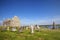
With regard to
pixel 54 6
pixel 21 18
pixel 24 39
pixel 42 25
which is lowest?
pixel 24 39

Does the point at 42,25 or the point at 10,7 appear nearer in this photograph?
the point at 42,25

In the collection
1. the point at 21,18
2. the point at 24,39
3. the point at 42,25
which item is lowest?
the point at 24,39

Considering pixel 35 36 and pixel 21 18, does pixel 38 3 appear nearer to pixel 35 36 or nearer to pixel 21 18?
pixel 21 18

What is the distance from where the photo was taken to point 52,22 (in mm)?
2588

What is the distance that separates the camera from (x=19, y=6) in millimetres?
2740

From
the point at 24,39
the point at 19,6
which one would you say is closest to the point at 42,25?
the point at 24,39

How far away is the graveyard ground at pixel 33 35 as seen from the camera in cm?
246

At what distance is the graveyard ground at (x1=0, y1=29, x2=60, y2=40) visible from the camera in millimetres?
2465

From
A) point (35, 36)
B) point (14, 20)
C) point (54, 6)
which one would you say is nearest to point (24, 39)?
point (35, 36)

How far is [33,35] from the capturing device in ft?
8.39

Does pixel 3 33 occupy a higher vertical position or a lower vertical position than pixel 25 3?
lower

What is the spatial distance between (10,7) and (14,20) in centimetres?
37

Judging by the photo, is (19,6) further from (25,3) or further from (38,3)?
(38,3)

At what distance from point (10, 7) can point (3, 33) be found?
65 cm
